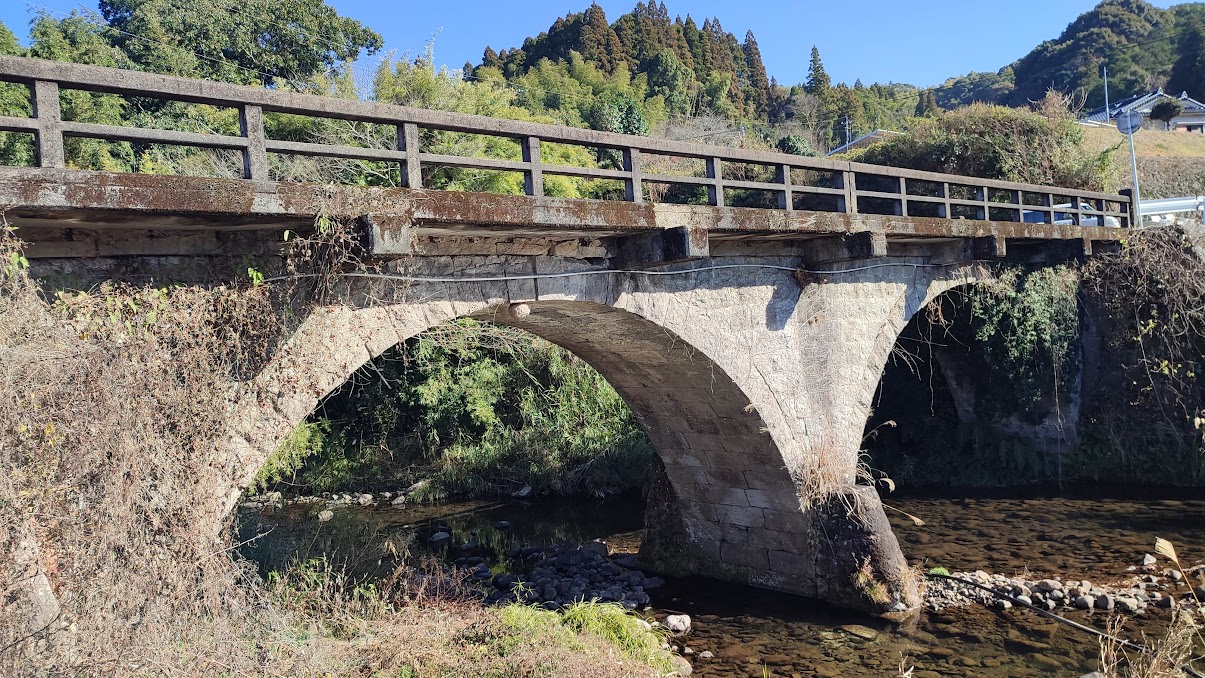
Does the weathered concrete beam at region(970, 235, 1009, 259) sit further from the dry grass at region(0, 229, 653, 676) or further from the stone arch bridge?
the dry grass at region(0, 229, 653, 676)

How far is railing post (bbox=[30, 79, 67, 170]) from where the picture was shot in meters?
3.80

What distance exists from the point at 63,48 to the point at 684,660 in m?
17.5

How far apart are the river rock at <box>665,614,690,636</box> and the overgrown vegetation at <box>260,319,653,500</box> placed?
5.67m

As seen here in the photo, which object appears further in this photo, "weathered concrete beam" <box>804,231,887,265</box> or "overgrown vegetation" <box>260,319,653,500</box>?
"overgrown vegetation" <box>260,319,653,500</box>

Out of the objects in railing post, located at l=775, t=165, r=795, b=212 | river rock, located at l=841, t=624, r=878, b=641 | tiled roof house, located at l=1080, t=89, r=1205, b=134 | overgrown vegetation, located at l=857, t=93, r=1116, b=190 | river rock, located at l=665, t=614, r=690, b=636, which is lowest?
river rock, located at l=841, t=624, r=878, b=641

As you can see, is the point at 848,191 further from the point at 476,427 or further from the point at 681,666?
the point at 476,427

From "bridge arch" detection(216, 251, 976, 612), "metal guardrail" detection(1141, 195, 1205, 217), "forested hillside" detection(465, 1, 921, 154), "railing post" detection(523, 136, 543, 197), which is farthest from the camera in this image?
"forested hillside" detection(465, 1, 921, 154)

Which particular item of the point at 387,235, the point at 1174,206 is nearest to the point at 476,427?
the point at 387,235

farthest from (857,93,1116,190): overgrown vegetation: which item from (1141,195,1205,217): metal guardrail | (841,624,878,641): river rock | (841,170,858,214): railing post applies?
(841,624,878,641): river rock

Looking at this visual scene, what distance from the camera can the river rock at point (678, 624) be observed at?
312 inches

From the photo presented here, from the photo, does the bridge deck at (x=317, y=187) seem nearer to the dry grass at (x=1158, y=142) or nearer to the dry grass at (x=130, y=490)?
the dry grass at (x=130, y=490)

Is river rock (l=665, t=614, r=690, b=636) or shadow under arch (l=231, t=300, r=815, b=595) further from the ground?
shadow under arch (l=231, t=300, r=815, b=595)

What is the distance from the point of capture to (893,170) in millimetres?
8734

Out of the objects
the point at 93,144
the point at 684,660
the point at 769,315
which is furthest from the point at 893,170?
the point at 93,144
